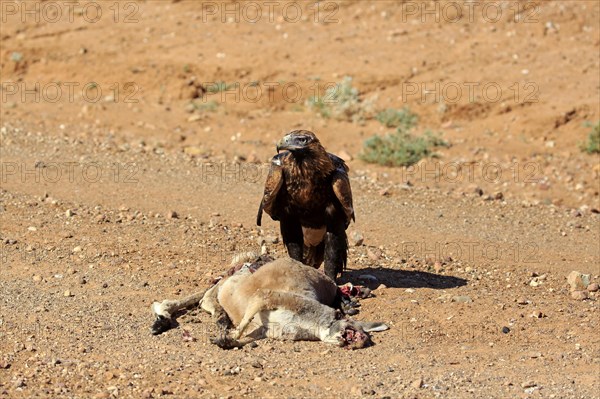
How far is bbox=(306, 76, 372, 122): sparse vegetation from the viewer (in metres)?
17.5

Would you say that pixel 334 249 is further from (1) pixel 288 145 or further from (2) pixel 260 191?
(2) pixel 260 191

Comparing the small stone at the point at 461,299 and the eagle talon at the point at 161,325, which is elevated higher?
the eagle talon at the point at 161,325

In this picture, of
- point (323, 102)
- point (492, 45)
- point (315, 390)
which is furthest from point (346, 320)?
point (492, 45)

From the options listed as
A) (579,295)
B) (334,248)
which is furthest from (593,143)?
(334,248)

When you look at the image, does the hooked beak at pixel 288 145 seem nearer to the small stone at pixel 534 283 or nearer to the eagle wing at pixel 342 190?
the eagle wing at pixel 342 190

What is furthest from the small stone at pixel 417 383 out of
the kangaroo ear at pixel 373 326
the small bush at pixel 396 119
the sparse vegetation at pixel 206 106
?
the sparse vegetation at pixel 206 106

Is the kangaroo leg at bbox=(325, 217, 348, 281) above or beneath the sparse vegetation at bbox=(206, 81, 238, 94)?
beneath

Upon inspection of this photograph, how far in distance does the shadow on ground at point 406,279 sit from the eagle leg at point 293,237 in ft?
1.70

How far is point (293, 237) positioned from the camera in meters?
9.74

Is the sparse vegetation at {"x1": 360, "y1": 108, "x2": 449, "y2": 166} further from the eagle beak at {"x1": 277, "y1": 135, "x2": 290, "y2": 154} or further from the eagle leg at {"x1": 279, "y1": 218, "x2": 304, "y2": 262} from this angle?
the eagle beak at {"x1": 277, "y1": 135, "x2": 290, "y2": 154}

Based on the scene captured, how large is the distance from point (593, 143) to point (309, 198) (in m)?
8.06

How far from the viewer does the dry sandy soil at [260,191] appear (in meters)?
8.12

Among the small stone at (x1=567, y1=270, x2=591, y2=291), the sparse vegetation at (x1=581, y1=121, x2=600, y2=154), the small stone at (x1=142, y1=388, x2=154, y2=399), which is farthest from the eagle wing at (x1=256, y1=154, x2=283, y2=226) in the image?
the sparse vegetation at (x1=581, y1=121, x2=600, y2=154)

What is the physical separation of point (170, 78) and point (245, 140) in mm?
2563
